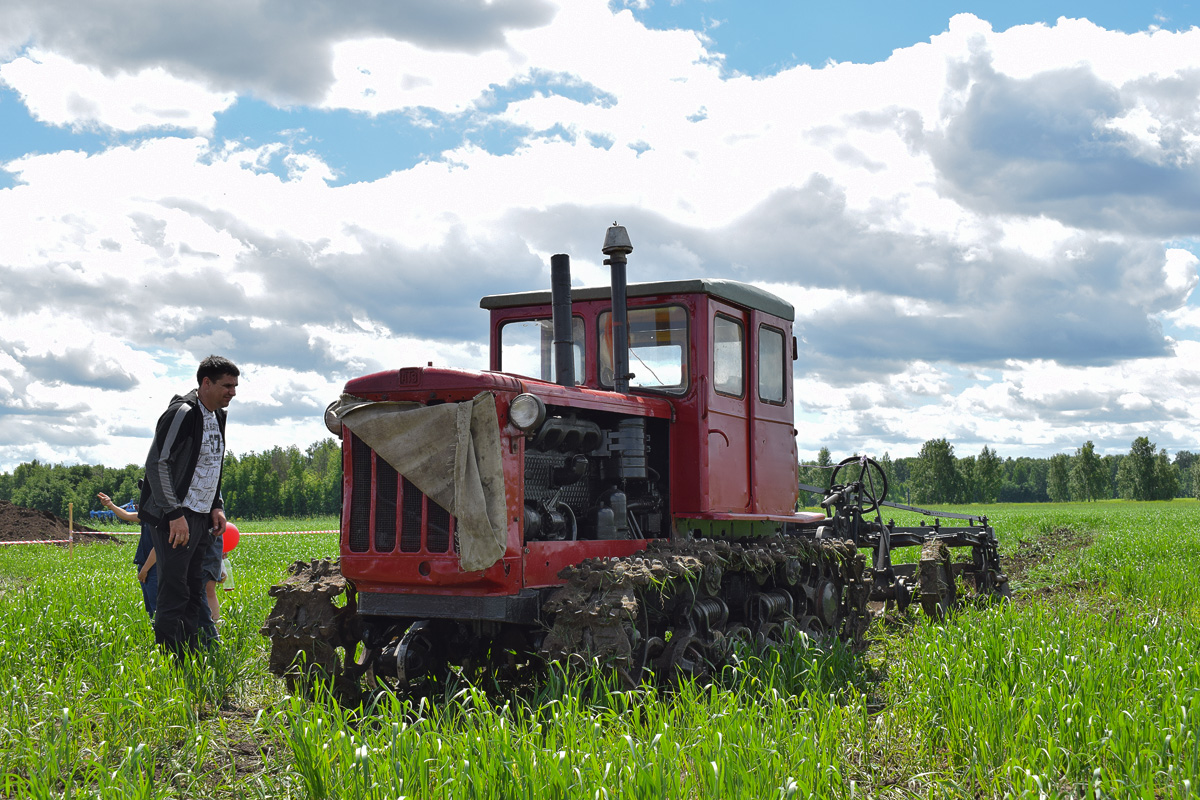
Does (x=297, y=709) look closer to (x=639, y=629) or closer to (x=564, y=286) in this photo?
(x=639, y=629)

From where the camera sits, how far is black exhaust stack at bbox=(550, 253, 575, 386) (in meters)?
6.78

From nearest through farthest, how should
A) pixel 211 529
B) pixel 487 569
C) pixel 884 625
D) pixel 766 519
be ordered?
pixel 487 569 → pixel 211 529 → pixel 766 519 → pixel 884 625

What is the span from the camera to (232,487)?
89375mm

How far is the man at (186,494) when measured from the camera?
6.02m

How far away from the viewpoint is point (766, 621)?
7121mm

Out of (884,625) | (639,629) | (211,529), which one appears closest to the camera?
(639,629)

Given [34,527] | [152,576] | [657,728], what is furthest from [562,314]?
[34,527]

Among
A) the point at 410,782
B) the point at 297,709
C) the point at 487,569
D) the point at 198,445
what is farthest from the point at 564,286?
the point at 410,782

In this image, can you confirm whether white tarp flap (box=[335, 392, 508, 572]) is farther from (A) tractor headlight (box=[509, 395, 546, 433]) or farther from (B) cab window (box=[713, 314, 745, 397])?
(B) cab window (box=[713, 314, 745, 397])

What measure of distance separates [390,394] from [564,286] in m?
1.61

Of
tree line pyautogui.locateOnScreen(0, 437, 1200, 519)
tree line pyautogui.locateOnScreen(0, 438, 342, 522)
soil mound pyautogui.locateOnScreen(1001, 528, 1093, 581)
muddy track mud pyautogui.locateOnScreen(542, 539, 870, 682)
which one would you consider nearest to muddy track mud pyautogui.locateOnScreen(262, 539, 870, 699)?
muddy track mud pyautogui.locateOnScreen(542, 539, 870, 682)

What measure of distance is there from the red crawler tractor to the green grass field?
1.70ft

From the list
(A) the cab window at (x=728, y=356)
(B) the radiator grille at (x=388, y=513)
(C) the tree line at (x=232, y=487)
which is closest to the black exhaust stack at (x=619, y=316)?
(A) the cab window at (x=728, y=356)

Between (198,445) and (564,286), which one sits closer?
(198,445)
